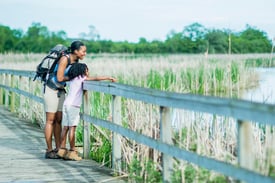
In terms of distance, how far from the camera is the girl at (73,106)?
7.29 metres

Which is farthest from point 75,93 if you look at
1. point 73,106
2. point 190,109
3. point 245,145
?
A: point 245,145

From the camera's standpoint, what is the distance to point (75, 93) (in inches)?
292

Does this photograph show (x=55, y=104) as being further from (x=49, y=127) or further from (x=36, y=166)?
(x=36, y=166)

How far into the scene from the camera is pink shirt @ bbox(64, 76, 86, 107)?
289 inches

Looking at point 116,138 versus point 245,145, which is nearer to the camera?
point 245,145

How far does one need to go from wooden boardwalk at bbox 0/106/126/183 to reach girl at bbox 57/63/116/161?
0.12 metres

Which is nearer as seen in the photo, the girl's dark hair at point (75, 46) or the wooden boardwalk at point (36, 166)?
the wooden boardwalk at point (36, 166)

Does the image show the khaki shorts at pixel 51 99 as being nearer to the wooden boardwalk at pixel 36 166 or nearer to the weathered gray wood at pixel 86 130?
the weathered gray wood at pixel 86 130

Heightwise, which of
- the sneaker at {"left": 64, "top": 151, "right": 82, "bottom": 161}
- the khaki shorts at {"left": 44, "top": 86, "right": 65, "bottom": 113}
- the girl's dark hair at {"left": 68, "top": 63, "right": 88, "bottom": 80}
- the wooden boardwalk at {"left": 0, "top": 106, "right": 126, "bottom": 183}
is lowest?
the wooden boardwalk at {"left": 0, "top": 106, "right": 126, "bottom": 183}

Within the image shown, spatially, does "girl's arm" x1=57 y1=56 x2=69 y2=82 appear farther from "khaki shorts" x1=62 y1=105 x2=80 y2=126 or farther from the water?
the water

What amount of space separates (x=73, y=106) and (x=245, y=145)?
12.4ft

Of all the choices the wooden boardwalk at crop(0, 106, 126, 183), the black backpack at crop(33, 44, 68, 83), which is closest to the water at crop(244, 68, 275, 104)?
the wooden boardwalk at crop(0, 106, 126, 183)

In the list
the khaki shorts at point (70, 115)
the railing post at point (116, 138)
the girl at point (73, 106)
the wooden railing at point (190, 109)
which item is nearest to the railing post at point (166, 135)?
the wooden railing at point (190, 109)

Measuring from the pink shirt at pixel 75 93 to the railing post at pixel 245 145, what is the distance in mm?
3761
